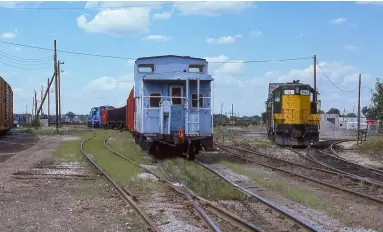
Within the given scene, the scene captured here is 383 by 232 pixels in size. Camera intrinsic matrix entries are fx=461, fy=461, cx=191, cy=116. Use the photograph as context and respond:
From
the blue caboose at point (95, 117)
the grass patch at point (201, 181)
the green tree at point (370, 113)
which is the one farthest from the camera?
the blue caboose at point (95, 117)

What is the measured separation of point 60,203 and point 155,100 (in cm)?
767

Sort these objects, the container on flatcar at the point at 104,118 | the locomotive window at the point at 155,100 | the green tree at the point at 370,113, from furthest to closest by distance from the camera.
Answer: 1. the container on flatcar at the point at 104,118
2. the green tree at the point at 370,113
3. the locomotive window at the point at 155,100

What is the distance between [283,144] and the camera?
2394cm

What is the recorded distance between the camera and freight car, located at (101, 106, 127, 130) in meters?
43.8

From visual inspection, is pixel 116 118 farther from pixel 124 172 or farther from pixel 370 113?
pixel 124 172

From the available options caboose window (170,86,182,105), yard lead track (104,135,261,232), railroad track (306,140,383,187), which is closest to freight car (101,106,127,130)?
caboose window (170,86,182,105)

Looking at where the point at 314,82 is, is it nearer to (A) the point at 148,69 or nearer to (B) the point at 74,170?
(A) the point at 148,69

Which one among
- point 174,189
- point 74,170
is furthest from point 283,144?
point 174,189

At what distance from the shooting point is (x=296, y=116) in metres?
23.5

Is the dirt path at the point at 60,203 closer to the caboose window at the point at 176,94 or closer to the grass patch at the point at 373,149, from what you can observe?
the caboose window at the point at 176,94

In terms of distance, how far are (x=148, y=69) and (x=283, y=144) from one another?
1009 centimetres

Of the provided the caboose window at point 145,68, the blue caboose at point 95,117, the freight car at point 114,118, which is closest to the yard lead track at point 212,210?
the caboose window at point 145,68

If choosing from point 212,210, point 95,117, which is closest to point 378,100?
point 212,210

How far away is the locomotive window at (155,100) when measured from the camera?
15.8 meters
